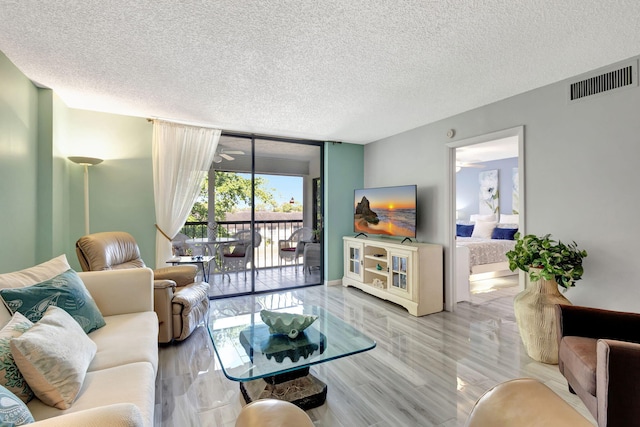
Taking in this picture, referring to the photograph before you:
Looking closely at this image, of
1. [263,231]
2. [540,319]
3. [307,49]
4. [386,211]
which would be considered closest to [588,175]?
[540,319]

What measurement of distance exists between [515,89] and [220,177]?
12.3 ft

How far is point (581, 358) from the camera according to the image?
1.59 m

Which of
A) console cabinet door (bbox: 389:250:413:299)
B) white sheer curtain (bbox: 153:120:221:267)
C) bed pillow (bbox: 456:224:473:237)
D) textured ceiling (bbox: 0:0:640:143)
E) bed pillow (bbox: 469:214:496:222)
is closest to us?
textured ceiling (bbox: 0:0:640:143)

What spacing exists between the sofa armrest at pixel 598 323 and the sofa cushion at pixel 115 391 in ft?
7.73

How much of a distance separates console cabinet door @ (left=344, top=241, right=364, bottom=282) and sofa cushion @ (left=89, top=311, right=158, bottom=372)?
290 cm

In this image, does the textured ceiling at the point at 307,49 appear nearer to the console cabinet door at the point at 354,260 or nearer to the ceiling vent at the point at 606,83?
the ceiling vent at the point at 606,83

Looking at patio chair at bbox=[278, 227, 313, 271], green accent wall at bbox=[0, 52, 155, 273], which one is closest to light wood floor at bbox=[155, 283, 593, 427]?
green accent wall at bbox=[0, 52, 155, 273]

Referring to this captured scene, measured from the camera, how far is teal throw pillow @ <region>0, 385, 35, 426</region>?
817mm

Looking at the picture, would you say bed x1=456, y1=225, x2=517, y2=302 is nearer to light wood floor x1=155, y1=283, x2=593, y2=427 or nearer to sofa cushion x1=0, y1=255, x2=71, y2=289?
light wood floor x1=155, y1=283, x2=593, y2=427

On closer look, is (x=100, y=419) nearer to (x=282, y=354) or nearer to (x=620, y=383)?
(x=282, y=354)

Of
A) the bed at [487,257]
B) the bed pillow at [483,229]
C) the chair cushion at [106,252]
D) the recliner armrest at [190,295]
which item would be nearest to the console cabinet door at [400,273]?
the bed at [487,257]

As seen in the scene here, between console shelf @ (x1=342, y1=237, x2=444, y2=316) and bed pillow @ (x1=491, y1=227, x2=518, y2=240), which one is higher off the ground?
bed pillow @ (x1=491, y1=227, x2=518, y2=240)

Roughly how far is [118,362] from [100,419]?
0.78m

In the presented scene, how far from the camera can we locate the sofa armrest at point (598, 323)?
1.74 metres
